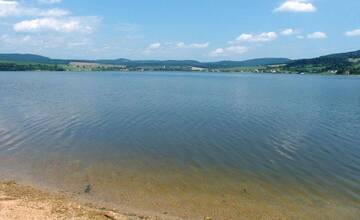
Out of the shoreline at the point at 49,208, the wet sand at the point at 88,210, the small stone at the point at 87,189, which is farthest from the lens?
the small stone at the point at 87,189

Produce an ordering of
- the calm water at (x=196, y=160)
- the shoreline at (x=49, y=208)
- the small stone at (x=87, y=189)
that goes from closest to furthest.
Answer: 1. the shoreline at (x=49, y=208)
2. the calm water at (x=196, y=160)
3. the small stone at (x=87, y=189)

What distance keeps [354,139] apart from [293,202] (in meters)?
16.2

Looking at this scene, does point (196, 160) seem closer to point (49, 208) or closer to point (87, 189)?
point (87, 189)

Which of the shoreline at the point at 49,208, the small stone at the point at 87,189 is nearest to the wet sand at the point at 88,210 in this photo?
the shoreline at the point at 49,208

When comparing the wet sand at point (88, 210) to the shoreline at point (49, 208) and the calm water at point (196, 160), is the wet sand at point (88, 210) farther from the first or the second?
the calm water at point (196, 160)

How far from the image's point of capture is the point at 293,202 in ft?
55.7

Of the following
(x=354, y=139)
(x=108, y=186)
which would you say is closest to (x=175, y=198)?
(x=108, y=186)

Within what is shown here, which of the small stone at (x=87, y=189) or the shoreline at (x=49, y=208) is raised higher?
the shoreline at (x=49, y=208)

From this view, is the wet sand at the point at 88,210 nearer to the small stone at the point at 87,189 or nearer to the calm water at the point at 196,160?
the calm water at the point at 196,160

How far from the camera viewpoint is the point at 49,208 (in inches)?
571

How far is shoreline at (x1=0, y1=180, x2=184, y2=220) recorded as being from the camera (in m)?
13.7

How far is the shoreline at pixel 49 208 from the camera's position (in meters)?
13.7

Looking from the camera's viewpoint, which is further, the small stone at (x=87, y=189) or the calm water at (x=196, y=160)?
the small stone at (x=87, y=189)

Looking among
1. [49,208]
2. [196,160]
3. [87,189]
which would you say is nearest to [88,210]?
[49,208]
